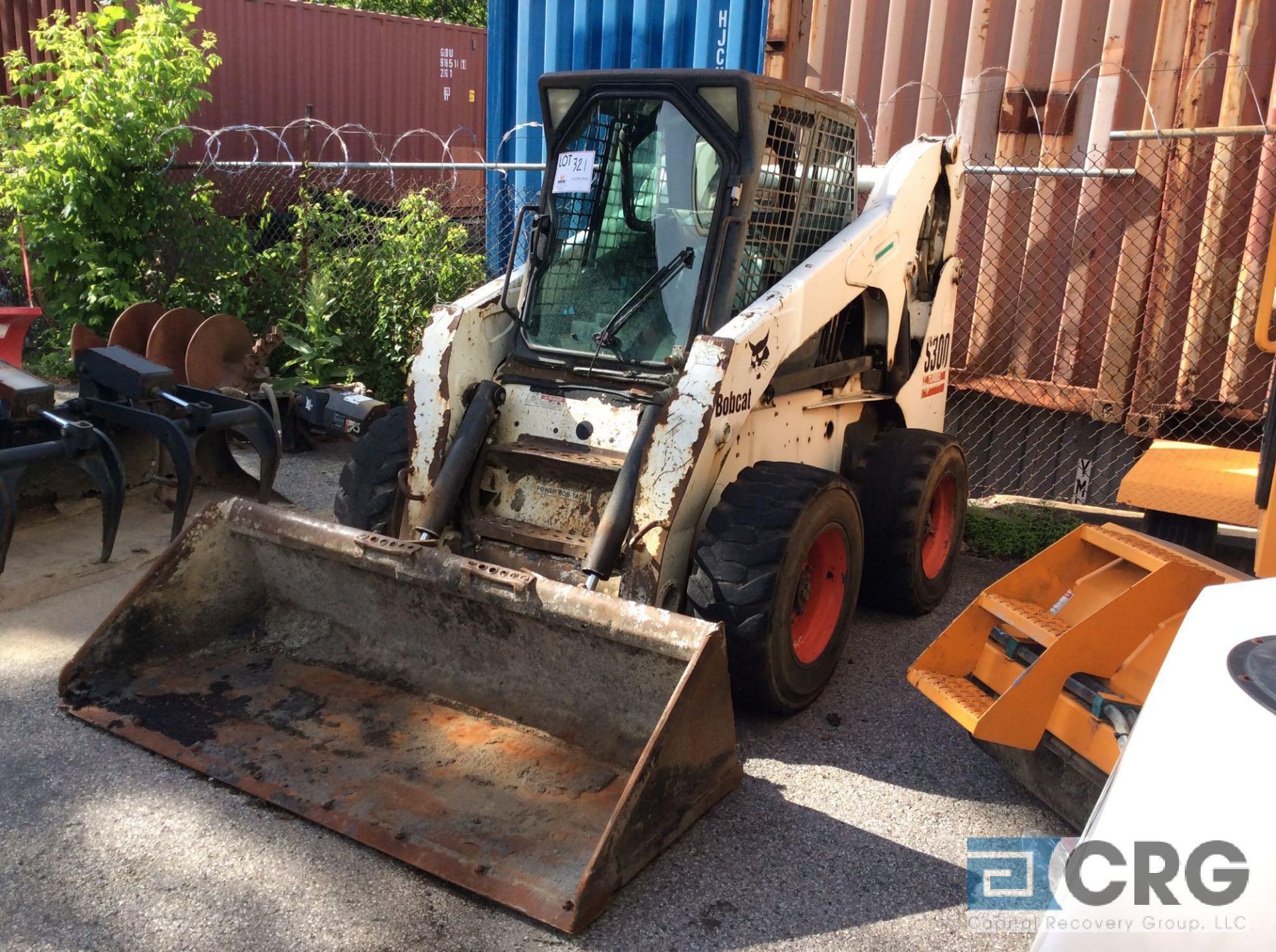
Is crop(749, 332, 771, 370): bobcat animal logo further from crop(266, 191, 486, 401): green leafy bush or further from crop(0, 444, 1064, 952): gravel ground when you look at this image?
crop(266, 191, 486, 401): green leafy bush

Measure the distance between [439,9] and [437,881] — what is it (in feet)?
77.9

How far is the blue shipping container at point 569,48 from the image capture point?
7773 mm

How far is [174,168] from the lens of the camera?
9555mm

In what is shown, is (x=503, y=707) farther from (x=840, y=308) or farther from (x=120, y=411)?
(x=120, y=411)

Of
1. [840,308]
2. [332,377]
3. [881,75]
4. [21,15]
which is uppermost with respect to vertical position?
[21,15]

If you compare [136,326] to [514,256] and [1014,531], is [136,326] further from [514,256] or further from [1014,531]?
[1014,531]

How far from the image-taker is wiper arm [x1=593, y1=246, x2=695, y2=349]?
441cm

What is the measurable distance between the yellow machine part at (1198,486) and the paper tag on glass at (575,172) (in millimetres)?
2629

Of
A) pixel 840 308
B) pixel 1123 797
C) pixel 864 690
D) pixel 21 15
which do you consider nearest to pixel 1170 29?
pixel 840 308

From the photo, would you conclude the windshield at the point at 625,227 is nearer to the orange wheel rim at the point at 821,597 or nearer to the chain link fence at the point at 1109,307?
the orange wheel rim at the point at 821,597

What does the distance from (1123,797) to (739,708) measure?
235 cm

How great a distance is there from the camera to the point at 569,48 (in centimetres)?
867

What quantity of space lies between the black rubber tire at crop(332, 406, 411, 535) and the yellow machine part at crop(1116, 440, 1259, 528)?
307 cm

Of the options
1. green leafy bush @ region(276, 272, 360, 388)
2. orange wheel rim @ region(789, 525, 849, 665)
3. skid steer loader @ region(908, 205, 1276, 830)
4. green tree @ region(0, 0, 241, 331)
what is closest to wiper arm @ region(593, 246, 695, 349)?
orange wheel rim @ region(789, 525, 849, 665)
